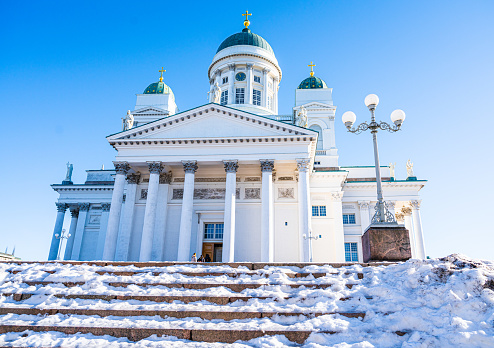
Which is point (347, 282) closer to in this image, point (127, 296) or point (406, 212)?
point (127, 296)

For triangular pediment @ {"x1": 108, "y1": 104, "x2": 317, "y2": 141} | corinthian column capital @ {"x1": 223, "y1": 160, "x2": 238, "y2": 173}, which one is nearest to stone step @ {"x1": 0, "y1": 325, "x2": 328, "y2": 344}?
corinthian column capital @ {"x1": 223, "y1": 160, "x2": 238, "y2": 173}

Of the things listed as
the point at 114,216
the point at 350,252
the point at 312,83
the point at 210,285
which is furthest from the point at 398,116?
the point at 312,83

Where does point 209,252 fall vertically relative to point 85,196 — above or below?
below

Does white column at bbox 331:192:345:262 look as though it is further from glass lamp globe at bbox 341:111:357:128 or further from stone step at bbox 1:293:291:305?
stone step at bbox 1:293:291:305

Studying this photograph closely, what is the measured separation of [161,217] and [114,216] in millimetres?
3219

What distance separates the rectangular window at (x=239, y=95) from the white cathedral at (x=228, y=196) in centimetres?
658

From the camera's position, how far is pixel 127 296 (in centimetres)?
803

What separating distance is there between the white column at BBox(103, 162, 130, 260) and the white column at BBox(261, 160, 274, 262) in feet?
29.6

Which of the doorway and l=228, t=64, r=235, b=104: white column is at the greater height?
l=228, t=64, r=235, b=104: white column

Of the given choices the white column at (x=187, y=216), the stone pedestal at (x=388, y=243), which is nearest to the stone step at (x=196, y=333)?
the stone pedestal at (x=388, y=243)

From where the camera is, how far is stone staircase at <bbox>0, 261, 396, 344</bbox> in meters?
6.44

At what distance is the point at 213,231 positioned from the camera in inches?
1030

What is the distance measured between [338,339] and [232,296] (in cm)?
261

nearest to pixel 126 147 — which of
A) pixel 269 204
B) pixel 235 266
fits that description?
pixel 269 204
